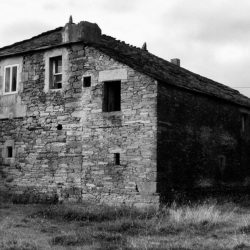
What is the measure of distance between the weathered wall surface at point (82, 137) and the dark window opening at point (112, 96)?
0.24 meters

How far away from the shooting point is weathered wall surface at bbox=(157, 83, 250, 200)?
50.9 feet

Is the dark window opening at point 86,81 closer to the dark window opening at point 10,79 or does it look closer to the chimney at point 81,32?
the chimney at point 81,32

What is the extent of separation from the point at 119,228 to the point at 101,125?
5267mm

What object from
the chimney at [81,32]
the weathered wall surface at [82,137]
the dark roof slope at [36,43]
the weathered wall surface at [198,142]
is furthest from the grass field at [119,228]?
the dark roof slope at [36,43]

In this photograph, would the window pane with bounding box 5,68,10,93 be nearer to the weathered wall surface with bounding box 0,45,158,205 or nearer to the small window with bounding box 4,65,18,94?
the small window with bounding box 4,65,18,94

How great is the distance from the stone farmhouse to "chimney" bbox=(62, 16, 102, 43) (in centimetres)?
4

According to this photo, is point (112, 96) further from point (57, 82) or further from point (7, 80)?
point (7, 80)

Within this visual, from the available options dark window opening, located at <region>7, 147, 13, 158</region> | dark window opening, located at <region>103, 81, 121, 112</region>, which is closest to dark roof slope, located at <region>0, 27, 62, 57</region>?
dark window opening, located at <region>103, 81, 121, 112</region>

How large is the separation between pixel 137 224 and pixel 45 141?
21.5 feet

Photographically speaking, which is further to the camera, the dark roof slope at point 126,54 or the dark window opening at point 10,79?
the dark window opening at point 10,79

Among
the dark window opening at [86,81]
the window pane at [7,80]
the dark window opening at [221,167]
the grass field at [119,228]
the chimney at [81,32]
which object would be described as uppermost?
the chimney at [81,32]

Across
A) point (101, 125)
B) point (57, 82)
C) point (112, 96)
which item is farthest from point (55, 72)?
point (101, 125)

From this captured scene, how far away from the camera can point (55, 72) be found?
17.5m

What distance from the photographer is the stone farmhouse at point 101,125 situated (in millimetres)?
15305
